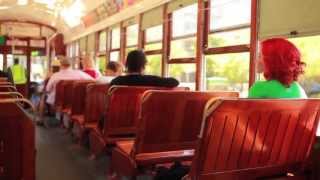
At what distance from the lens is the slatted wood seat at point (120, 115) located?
333cm

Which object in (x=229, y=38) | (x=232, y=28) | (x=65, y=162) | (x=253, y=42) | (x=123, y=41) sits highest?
(x=123, y=41)

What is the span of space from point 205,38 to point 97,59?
19.0ft

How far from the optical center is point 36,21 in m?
13.6

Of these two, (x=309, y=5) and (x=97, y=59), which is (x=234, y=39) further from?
(x=97, y=59)

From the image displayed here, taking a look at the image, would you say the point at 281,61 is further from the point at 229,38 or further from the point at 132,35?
the point at 132,35

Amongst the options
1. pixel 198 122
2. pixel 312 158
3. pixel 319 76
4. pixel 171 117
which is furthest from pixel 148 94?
pixel 319 76

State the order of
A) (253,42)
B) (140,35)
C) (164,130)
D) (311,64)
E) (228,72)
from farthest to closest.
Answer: (140,35) → (228,72) → (253,42) → (311,64) → (164,130)

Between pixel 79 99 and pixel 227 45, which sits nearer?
pixel 227 45

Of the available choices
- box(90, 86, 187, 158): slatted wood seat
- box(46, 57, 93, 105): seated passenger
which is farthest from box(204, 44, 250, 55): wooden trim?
box(46, 57, 93, 105): seated passenger

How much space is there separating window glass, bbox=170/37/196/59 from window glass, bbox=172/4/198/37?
0.35 ft

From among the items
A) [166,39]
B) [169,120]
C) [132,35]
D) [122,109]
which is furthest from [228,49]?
[132,35]

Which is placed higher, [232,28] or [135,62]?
[232,28]

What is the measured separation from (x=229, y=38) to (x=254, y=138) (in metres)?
2.66

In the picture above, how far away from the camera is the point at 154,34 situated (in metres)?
6.61
